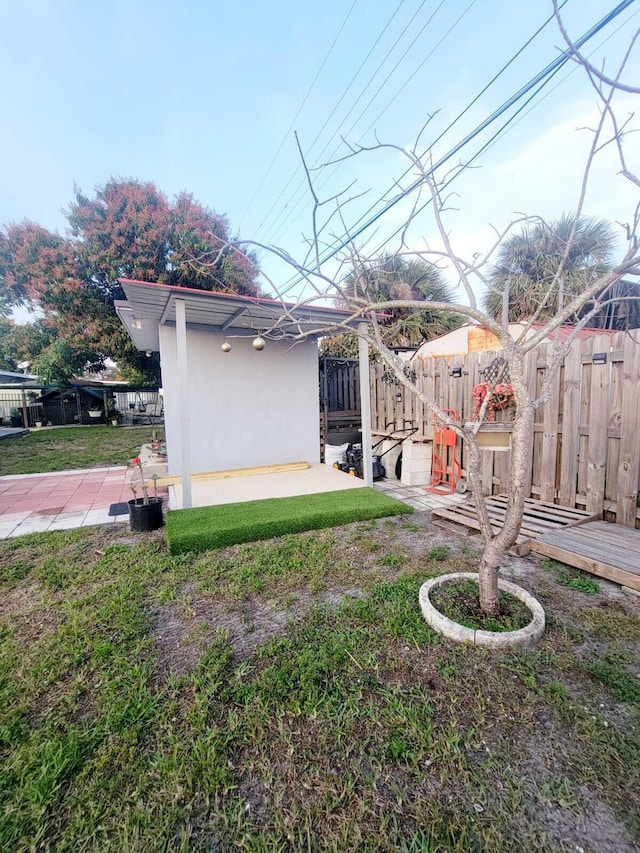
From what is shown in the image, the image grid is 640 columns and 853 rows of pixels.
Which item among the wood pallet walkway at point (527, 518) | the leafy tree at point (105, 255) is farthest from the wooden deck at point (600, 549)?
the leafy tree at point (105, 255)

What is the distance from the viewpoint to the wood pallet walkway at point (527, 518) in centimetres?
338

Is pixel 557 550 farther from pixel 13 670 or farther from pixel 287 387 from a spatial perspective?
pixel 287 387

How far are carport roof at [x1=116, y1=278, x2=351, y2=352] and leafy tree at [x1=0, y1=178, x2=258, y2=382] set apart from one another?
6.60 meters

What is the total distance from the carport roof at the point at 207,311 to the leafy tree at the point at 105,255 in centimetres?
660

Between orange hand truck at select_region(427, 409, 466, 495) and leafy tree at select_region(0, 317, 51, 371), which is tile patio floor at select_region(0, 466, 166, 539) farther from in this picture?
leafy tree at select_region(0, 317, 51, 371)

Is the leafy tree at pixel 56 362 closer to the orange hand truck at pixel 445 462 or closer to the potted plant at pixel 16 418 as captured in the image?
the potted plant at pixel 16 418

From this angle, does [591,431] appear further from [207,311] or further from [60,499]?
[60,499]

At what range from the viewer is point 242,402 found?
688cm

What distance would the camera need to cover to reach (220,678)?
6.30ft

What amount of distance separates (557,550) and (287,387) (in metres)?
5.20

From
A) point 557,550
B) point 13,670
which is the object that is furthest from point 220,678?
point 557,550

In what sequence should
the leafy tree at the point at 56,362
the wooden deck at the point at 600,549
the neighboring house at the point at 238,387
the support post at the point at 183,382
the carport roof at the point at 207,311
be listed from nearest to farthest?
the wooden deck at the point at 600,549
the carport roof at the point at 207,311
the support post at the point at 183,382
the neighboring house at the point at 238,387
the leafy tree at the point at 56,362

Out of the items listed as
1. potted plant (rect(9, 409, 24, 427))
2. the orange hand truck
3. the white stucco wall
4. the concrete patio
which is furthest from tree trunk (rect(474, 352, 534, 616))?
potted plant (rect(9, 409, 24, 427))

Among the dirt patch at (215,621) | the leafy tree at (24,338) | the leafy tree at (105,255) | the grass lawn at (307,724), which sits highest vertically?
the leafy tree at (105,255)
